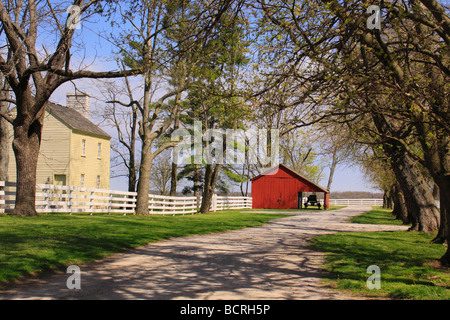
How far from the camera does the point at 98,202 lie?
22953 mm

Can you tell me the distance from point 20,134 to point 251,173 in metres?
41.7

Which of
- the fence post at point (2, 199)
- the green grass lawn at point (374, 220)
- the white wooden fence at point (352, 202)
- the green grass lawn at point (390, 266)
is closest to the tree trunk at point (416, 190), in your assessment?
the green grass lawn at point (390, 266)

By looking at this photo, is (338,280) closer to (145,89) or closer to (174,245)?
(174,245)

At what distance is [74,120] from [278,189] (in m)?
22.5

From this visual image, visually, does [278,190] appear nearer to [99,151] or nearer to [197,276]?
[99,151]

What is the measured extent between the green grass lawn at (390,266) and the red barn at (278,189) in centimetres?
3222

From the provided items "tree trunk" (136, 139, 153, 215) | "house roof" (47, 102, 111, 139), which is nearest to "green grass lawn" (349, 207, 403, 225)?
"tree trunk" (136, 139, 153, 215)

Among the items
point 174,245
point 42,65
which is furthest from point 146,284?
point 42,65

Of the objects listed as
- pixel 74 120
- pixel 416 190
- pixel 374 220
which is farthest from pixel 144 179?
pixel 74 120

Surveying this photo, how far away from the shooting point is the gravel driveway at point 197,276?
5.76m

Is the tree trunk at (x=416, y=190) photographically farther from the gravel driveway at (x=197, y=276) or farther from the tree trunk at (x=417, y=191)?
the gravel driveway at (x=197, y=276)

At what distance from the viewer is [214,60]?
10.4 meters

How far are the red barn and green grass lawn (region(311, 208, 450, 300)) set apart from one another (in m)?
32.2
